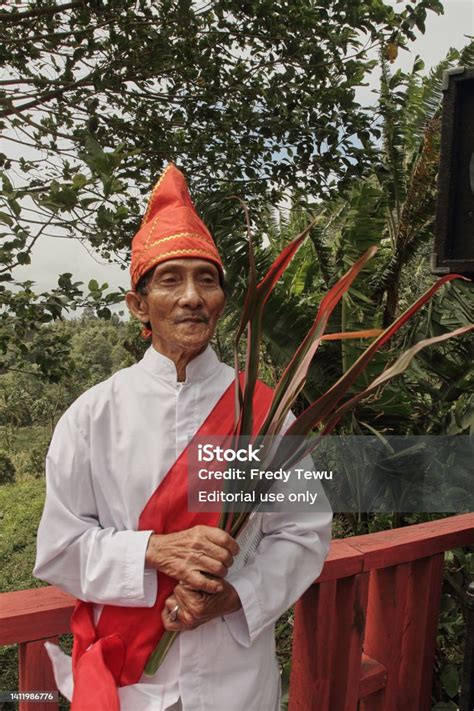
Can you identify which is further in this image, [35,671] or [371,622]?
[371,622]

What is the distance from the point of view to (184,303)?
115 cm

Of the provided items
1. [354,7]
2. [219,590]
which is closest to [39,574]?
[219,590]

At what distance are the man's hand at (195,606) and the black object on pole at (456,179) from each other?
2.79 ft

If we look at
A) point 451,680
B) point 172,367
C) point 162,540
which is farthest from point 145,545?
point 451,680

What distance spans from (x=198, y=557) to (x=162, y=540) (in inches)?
3.4

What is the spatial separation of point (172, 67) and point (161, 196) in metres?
2.02

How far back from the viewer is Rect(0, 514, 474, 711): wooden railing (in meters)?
1.52

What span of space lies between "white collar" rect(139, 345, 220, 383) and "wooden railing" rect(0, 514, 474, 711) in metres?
0.52

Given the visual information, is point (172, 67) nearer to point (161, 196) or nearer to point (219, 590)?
point (161, 196)

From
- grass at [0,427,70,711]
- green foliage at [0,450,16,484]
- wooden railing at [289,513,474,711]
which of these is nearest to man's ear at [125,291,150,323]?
wooden railing at [289,513,474,711]

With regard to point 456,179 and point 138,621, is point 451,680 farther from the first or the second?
point 456,179

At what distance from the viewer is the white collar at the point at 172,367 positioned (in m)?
1.23

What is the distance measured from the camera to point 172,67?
298 cm

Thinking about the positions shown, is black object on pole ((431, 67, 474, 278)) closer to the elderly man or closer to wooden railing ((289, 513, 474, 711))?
the elderly man
